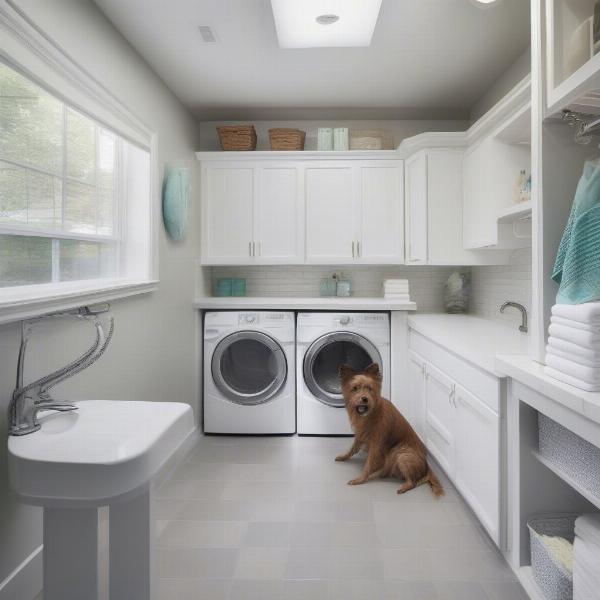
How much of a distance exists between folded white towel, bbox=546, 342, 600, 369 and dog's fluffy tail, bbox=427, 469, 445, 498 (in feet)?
4.51

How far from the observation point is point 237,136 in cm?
391

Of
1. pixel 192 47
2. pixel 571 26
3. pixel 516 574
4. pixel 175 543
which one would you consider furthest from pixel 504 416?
pixel 192 47

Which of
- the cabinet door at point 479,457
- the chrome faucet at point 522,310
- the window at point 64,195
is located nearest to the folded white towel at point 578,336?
the cabinet door at point 479,457

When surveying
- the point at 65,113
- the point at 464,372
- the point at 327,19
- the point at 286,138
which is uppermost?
the point at 327,19

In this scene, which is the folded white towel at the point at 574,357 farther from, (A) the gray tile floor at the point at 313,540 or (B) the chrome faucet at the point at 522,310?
(B) the chrome faucet at the point at 522,310

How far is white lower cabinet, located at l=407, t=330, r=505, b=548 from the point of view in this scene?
200 centimetres

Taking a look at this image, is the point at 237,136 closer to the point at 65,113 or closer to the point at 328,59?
the point at 328,59

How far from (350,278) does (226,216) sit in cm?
121

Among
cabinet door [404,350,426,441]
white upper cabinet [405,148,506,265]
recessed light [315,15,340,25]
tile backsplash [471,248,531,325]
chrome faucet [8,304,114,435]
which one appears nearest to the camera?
chrome faucet [8,304,114,435]

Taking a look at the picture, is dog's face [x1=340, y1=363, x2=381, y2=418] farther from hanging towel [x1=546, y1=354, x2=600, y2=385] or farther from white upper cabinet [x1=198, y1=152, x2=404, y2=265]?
hanging towel [x1=546, y1=354, x2=600, y2=385]

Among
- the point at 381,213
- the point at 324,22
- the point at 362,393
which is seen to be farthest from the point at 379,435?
the point at 324,22

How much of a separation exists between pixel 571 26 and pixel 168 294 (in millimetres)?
2576

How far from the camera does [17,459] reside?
4.39 ft

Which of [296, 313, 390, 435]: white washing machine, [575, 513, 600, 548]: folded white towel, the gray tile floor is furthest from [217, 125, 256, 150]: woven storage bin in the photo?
[575, 513, 600, 548]: folded white towel
